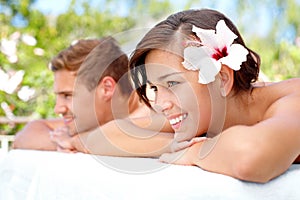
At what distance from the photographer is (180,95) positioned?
1.30 meters

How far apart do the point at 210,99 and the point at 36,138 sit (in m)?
1.13

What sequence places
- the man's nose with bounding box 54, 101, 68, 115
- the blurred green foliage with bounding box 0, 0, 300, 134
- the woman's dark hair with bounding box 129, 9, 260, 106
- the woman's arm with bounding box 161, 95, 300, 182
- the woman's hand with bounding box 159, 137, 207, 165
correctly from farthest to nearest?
the blurred green foliage with bounding box 0, 0, 300, 134, the man's nose with bounding box 54, 101, 68, 115, the woman's dark hair with bounding box 129, 9, 260, 106, the woman's hand with bounding box 159, 137, 207, 165, the woman's arm with bounding box 161, 95, 300, 182

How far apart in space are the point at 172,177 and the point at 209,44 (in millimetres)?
378

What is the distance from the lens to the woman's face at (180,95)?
1312mm

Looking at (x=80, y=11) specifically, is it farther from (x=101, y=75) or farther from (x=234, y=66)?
(x=234, y=66)

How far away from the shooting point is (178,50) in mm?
1393

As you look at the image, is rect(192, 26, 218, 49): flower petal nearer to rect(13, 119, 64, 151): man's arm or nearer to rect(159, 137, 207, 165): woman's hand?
rect(159, 137, 207, 165): woman's hand

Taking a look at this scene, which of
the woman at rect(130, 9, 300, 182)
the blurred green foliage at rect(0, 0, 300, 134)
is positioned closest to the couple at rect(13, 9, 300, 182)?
the woman at rect(130, 9, 300, 182)

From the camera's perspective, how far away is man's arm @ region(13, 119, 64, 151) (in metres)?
2.22

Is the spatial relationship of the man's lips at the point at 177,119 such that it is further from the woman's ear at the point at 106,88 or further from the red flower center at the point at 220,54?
the woman's ear at the point at 106,88

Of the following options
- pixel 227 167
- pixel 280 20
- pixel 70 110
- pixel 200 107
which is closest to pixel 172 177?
pixel 227 167

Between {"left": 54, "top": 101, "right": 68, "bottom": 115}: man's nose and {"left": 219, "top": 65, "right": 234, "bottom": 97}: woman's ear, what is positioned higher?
{"left": 219, "top": 65, "right": 234, "bottom": 97}: woman's ear

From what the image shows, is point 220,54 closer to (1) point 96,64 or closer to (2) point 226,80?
(2) point 226,80

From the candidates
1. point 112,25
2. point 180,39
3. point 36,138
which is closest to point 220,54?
point 180,39
